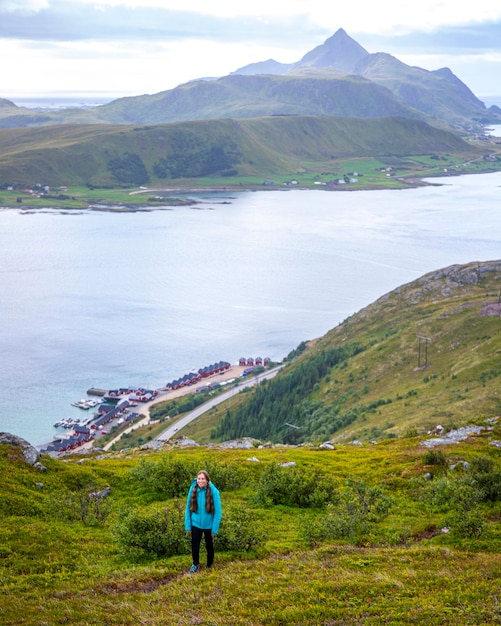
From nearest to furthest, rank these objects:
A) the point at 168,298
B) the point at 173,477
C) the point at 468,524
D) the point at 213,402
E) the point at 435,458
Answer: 1. the point at 468,524
2. the point at 173,477
3. the point at 435,458
4. the point at 213,402
5. the point at 168,298

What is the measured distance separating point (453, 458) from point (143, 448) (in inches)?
750

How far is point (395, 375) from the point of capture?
63.9 m

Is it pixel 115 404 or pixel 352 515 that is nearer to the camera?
pixel 352 515

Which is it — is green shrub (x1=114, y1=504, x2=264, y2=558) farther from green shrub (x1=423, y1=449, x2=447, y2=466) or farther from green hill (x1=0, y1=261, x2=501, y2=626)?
green shrub (x1=423, y1=449, x2=447, y2=466)

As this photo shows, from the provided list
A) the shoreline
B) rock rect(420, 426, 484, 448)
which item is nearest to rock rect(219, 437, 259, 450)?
rock rect(420, 426, 484, 448)

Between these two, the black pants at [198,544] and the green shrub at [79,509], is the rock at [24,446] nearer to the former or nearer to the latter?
the green shrub at [79,509]

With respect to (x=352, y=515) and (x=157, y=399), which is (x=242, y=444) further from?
(x=157, y=399)

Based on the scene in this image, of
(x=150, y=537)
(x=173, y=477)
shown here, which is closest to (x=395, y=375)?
(x=173, y=477)

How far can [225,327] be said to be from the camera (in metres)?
121

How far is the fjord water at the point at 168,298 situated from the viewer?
10181 cm

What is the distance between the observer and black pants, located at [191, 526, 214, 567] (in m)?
14.8

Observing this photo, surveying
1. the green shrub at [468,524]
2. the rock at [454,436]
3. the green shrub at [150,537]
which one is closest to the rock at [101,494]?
the green shrub at [150,537]

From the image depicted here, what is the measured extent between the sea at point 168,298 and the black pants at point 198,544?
2700 inches

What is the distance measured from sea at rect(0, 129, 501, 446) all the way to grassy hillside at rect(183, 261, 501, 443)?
83.6ft
